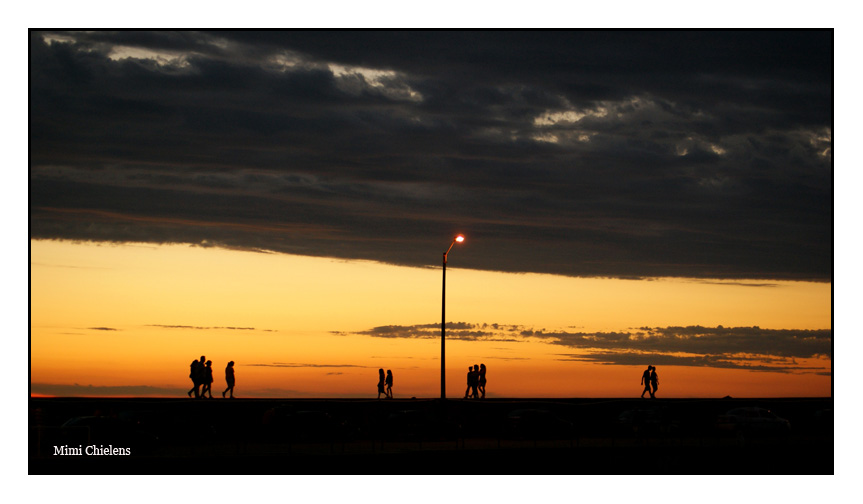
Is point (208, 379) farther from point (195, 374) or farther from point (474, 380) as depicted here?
point (474, 380)

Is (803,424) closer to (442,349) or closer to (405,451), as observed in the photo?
(442,349)

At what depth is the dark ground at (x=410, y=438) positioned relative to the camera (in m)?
28.2

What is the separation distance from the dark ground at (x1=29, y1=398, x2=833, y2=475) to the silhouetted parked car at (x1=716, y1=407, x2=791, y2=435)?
0.23 meters

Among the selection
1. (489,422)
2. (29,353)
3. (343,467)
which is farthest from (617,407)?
(29,353)

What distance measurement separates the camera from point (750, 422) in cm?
4450

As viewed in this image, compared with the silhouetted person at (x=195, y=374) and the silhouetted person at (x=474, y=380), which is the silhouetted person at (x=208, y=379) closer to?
the silhouetted person at (x=195, y=374)

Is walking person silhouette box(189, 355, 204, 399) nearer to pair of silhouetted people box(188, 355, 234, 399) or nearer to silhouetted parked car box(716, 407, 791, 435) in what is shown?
pair of silhouetted people box(188, 355, 234, 399)

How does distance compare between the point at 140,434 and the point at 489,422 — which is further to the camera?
the point at 489,422

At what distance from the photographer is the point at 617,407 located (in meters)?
45.5

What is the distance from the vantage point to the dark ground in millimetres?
28172

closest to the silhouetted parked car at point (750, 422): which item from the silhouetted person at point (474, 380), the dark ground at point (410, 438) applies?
the dark ground at point (410, 438)

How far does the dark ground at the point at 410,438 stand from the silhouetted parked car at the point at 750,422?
0.75ft

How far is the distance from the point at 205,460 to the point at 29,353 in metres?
8.74

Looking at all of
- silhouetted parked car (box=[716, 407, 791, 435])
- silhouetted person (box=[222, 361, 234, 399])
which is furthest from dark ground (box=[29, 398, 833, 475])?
silhouetted person (box=[222, 361, 234, 399])
